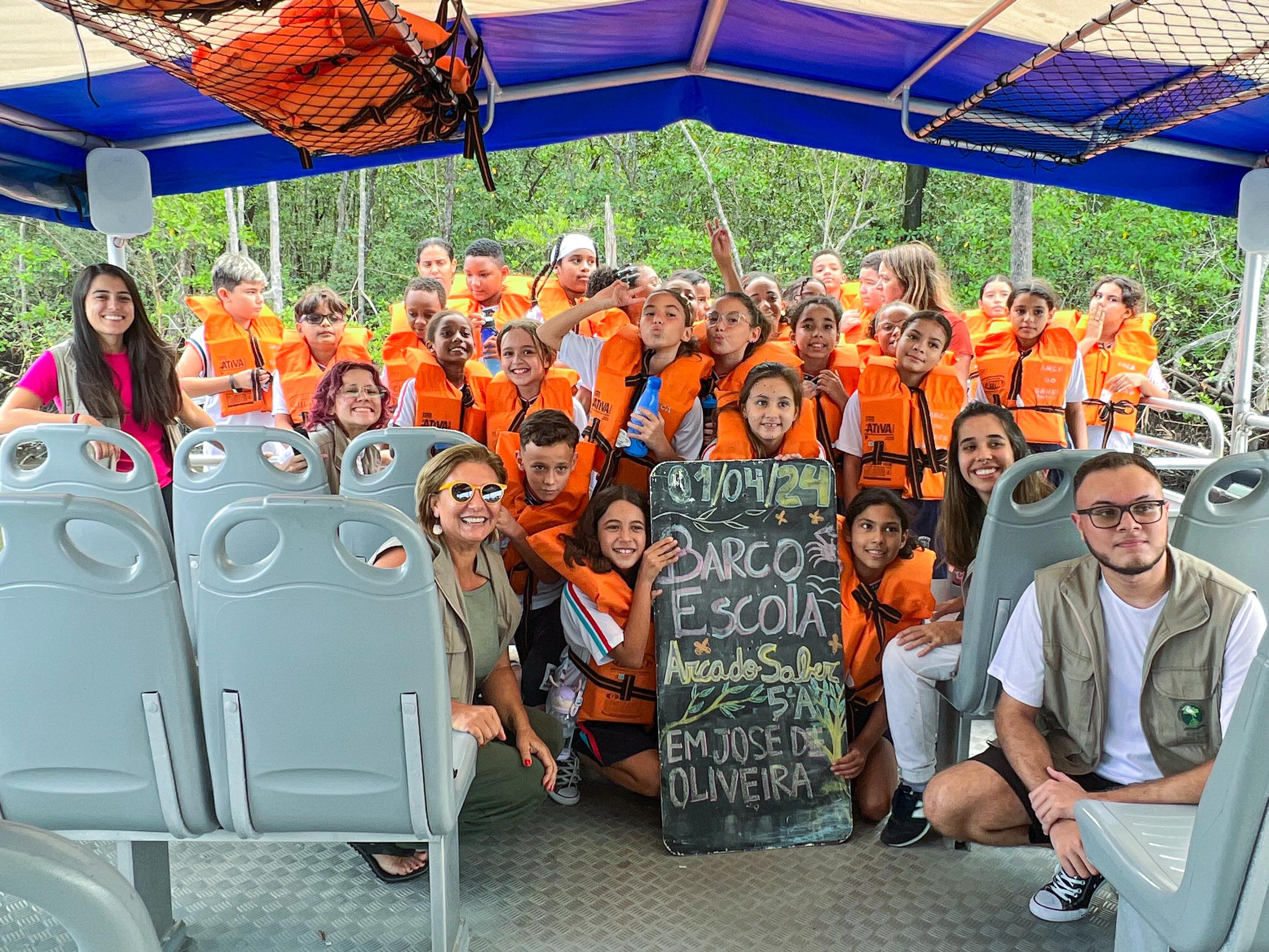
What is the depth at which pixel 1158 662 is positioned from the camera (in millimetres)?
2373

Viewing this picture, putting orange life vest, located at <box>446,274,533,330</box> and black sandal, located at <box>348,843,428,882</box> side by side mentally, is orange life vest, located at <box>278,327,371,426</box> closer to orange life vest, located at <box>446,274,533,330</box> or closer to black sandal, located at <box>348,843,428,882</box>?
orange life vest, located at <box>446,274,533,330</box>

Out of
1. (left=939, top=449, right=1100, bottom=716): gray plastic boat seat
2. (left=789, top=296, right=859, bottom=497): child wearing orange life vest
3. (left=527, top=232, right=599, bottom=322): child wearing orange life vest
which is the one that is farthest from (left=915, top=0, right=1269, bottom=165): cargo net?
(left=527, top=232, right=599, bottom=322): child wearing orange life vest

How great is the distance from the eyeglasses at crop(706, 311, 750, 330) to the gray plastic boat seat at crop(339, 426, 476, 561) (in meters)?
1.47

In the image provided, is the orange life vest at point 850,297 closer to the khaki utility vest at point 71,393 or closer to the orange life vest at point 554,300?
the orange life vest at point 554,300

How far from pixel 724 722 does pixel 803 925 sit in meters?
0.68

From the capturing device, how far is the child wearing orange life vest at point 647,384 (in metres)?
4.25

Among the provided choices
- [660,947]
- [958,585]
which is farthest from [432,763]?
[958,585]

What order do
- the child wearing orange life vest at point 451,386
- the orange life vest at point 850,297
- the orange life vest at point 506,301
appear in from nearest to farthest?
the child wearing orange life vest at point 451,386
the orange life vest at point 506,301
the orange life vest at point 850,297

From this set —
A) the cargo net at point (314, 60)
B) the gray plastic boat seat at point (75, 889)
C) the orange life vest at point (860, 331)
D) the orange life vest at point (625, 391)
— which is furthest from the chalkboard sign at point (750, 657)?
the orange life vest at point (860, 331)

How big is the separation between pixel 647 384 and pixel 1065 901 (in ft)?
8.07

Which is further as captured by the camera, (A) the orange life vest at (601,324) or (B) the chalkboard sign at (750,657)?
(A) the orange life vest at (601,324)

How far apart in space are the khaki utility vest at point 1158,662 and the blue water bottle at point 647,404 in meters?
1.90

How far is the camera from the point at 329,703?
2076 millimetres

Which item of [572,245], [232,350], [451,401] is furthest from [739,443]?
[232,350]
